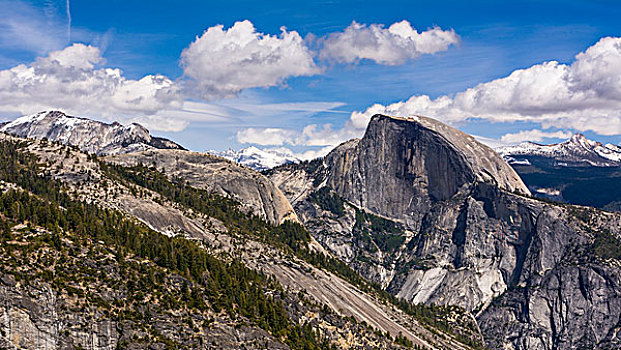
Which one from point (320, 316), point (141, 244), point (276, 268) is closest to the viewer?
point (141, 244)

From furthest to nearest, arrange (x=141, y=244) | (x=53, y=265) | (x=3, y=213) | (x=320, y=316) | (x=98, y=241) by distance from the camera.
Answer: (x=320, y=316) < (x=141, y=244) < (x=98, y=241) < (x=3, y=213) < (x=53, y=265)

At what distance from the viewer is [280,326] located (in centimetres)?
13225

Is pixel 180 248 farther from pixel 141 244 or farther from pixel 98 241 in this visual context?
pixel 98 241

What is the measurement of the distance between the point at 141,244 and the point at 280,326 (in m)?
33.2

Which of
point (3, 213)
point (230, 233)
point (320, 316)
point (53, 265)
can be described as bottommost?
point (320, 316)

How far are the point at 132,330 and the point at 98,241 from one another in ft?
70.5

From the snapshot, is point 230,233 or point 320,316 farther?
point 230,233

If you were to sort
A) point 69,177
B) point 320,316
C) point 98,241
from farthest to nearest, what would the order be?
1. point 69,177
2. point 320,316
3. point 98,241

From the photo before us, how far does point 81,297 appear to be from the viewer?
321 feet

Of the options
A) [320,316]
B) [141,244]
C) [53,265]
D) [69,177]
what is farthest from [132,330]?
[69,177]

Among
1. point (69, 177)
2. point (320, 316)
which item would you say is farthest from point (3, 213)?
point (320, 316)

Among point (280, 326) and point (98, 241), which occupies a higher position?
point (98, 241)

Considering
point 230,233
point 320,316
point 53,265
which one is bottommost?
point 320,316

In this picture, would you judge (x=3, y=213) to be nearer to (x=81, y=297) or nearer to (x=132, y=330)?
(x=81, y=297)
